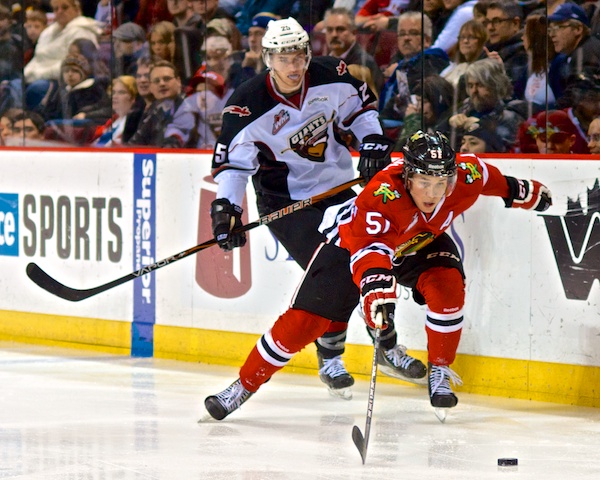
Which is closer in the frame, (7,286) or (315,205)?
(315,205)

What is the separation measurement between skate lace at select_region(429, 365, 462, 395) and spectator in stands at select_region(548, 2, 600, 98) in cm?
159

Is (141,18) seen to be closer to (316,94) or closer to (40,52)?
(40,52)

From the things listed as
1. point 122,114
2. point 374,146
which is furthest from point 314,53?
point 374,146

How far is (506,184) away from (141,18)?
3367 millimetres

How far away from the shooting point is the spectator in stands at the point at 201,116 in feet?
22.0

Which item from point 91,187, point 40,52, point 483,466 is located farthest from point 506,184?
point 40,52

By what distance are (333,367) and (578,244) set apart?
3.30 ft

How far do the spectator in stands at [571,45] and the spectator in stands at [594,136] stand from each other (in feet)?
0.71

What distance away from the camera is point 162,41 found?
23.1 feet

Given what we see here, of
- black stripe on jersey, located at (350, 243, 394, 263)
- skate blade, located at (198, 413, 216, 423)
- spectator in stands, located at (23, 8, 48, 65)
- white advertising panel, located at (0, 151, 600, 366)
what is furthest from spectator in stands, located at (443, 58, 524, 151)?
spectator in stands, located at (23, 8, 48, 65)

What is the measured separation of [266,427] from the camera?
421 centimetres

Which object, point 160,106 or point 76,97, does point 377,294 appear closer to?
point 160,106

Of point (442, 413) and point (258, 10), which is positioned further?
point (258, 10)

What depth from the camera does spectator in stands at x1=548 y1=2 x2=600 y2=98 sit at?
210 inches
